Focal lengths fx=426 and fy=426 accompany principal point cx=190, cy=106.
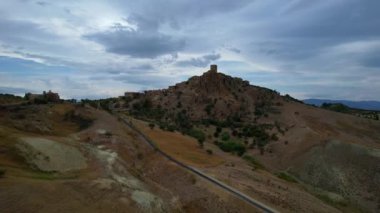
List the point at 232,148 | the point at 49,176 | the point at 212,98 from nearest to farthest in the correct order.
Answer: the point at 49,176, the point at 232,148, the point at 212,98

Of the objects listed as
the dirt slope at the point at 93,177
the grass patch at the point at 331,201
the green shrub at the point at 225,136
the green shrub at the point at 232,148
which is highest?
the dirt slope at the point at 93,177

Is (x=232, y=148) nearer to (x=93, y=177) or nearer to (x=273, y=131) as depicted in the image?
(x=273, y=131)

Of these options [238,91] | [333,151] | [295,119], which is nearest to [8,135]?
[333,151]

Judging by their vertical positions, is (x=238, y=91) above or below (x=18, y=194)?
above

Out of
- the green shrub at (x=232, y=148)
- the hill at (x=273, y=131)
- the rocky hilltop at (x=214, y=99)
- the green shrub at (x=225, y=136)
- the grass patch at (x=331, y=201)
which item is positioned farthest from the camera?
the rocky hilltop at (x=214, y=99)

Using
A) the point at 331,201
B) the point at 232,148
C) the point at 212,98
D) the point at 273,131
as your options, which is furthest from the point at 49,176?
the point at 212,98

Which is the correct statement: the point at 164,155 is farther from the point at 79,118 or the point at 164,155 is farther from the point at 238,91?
the point at 238,91

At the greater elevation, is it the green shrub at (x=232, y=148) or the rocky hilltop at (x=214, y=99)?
the rocky hilltop at (x=214, y=99)

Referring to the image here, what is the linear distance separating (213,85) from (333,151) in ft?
178

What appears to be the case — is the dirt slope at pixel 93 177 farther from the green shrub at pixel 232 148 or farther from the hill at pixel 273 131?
the green shrub at pixel 232 148

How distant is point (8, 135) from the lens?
3112 cm

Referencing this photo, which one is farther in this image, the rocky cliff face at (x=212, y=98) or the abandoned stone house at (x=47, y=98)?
the rocky cliff face at (x=212, y=98)

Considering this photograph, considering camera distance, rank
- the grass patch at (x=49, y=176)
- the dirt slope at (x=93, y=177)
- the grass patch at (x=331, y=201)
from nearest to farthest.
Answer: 1. the dirt slope at (x=93, y=177)
2. the grass patch at (x=49, y=176)
3. the grass patch at (x=331, y=201)

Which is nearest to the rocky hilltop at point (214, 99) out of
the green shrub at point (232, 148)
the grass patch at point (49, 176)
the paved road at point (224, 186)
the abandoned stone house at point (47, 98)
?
the green shrub at point (232, 148)
